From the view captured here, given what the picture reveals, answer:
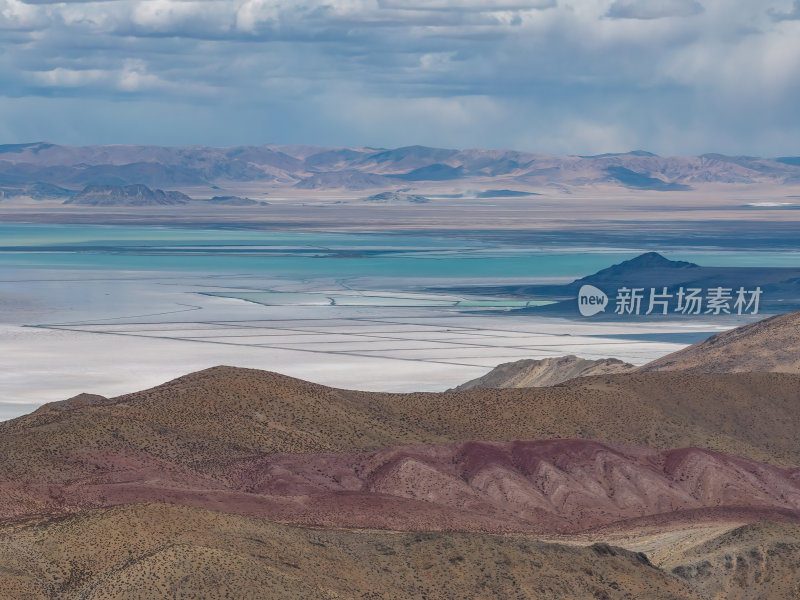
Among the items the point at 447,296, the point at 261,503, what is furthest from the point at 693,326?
the point at 261,503

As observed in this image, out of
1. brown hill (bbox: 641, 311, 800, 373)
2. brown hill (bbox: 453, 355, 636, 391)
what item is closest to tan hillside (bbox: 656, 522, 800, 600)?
brown hill (bbox: 641, 311, 800, 373)

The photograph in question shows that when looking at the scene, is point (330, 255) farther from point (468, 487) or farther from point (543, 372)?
point (468, 487)

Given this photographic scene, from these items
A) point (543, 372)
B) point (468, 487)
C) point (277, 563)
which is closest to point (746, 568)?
point (468, 487)

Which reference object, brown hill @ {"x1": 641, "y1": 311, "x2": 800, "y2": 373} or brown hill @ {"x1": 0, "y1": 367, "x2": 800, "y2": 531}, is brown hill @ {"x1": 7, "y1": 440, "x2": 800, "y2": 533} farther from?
brown hill @ {"x1": 641, "y1": 311, "x2": 800, "y2": 373}

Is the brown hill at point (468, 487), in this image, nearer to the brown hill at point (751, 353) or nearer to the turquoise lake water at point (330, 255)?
the brown hill at point (751, 353)

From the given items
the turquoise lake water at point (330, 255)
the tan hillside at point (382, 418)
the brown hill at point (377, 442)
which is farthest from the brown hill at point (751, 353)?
the turquoise lake water at point (330, 255)

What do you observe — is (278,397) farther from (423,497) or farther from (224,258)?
(224,258)

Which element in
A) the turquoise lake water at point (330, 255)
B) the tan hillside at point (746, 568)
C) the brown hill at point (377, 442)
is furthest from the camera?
the turquoise lake water at point (330, 255)
